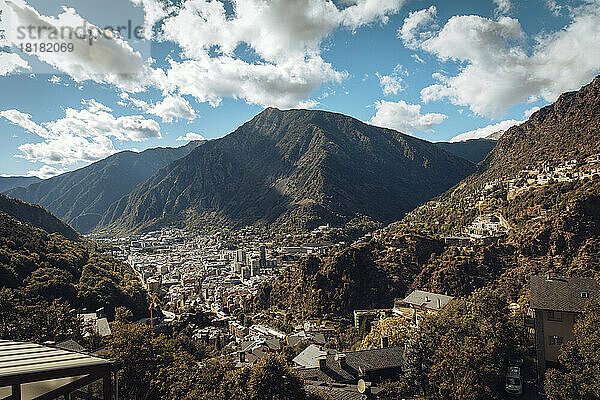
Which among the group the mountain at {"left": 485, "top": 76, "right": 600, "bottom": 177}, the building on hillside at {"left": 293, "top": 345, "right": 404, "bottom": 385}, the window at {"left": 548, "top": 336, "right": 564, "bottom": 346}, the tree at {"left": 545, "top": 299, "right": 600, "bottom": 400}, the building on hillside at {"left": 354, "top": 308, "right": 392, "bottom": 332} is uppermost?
the mountain at {"left": 485, "top": 76, "right": 600, "bottom": 177}

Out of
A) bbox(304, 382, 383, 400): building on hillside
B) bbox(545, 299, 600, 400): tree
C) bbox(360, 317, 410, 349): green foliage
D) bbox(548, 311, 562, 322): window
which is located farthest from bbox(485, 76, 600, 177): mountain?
bbox(304, 382, 383, 400): building on hillside

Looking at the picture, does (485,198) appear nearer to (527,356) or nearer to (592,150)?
(592,150)

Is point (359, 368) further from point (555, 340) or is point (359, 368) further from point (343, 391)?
point (555, 340)

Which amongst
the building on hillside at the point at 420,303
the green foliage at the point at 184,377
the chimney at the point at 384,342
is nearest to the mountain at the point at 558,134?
the building on hillside at the point at 420,303

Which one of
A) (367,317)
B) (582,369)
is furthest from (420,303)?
(582,369)

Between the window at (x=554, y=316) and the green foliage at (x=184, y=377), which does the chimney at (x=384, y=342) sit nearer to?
the window at (x=554, y=316)

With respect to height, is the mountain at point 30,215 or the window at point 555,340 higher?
the mountain at point 30,215

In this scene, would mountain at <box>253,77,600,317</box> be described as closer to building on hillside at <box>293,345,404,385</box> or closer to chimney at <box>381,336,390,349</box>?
chimney at <box>381,336,390,349</box>
